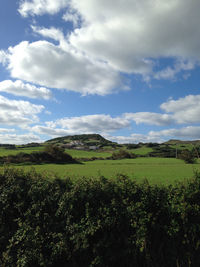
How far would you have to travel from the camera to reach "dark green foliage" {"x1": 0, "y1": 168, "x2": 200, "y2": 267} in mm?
6844

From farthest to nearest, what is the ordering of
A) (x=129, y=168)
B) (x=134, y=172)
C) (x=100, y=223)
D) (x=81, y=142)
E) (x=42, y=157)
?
1. (x=81, y=142)
2. (x=42, y=157)
3. (x=129, y=168)
4. (x=134, y=172)
5. (x=100, y=223)

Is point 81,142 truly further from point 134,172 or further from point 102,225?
point 102,225

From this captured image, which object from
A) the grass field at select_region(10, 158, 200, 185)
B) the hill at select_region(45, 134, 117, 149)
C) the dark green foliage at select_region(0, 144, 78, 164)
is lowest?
the dark green foliage at select_region(0, 144, 78, 164)

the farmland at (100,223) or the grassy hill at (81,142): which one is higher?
the grassy hill at (81,142)

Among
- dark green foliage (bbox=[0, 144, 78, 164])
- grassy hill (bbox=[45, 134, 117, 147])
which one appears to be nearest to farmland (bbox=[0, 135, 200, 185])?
dark green foliage (bbox=[0, 144, 78, 164])

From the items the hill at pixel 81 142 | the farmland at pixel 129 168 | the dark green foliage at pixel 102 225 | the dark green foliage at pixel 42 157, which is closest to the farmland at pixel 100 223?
the dark green foliage at pixel 102 225

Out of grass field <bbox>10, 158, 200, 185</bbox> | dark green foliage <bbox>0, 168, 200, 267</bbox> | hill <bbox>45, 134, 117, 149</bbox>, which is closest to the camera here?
dark green foliage <bbox>0, 168, 200, 267</bbox>

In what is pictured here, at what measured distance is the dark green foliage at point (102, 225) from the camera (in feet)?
22.5

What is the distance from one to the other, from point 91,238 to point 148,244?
7.46 feet

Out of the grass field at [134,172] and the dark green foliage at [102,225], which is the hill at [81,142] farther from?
the dark green foliage at [102,225]

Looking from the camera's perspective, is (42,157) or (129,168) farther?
(42,157)

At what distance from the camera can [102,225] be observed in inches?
279

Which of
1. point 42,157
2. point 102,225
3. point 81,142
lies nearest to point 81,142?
point 81,142

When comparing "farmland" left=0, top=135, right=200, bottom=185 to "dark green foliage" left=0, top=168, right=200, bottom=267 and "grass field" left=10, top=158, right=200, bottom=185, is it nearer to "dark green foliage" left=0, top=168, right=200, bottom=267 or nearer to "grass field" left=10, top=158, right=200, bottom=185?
"grass field" left=10, top=158, right=200, bottom=185
